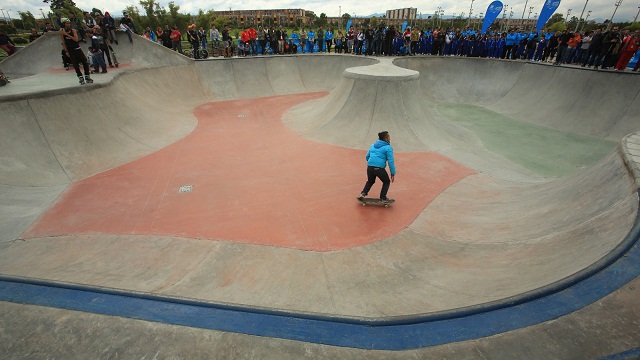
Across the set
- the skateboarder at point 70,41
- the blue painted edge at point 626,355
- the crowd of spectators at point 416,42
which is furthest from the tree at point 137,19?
the blue painted edge at point 626,355

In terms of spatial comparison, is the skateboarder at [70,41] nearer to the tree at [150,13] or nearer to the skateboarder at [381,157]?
the skateboarder at [381,157]

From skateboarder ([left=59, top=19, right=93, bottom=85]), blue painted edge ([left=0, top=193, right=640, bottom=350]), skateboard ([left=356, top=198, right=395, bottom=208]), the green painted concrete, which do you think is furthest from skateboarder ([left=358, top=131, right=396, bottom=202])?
skateboarder ([left=59, top=19, right=93, bottom=85])

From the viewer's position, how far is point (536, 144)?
1119 cm

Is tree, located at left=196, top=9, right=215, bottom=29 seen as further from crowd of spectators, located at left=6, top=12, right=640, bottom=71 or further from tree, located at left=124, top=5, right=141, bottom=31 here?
crowd of spectators, located at left=6, top=12, right=640, bottom=71

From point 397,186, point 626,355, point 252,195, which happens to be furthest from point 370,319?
point 397,186

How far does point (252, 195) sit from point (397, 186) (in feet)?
12.5

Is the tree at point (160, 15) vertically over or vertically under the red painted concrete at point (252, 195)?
over

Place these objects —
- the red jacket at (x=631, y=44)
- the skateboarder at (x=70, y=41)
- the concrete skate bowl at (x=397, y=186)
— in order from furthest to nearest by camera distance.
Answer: the red jacket at (x=631, y=44) < the skateboarder at (x=70, y=41) < the concrete skate bowl at (x=397, y=186)

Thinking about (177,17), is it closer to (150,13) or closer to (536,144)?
(150,13)

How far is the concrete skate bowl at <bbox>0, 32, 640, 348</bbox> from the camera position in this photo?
3.79 meters

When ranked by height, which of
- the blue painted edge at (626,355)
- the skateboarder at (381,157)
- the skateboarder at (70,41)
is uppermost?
the skateboarder at (70,41)

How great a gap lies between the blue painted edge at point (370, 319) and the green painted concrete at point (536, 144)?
796 centimetres

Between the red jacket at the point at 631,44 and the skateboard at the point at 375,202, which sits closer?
the skateboard at the point at 375,202

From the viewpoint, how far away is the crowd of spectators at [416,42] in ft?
44.9
